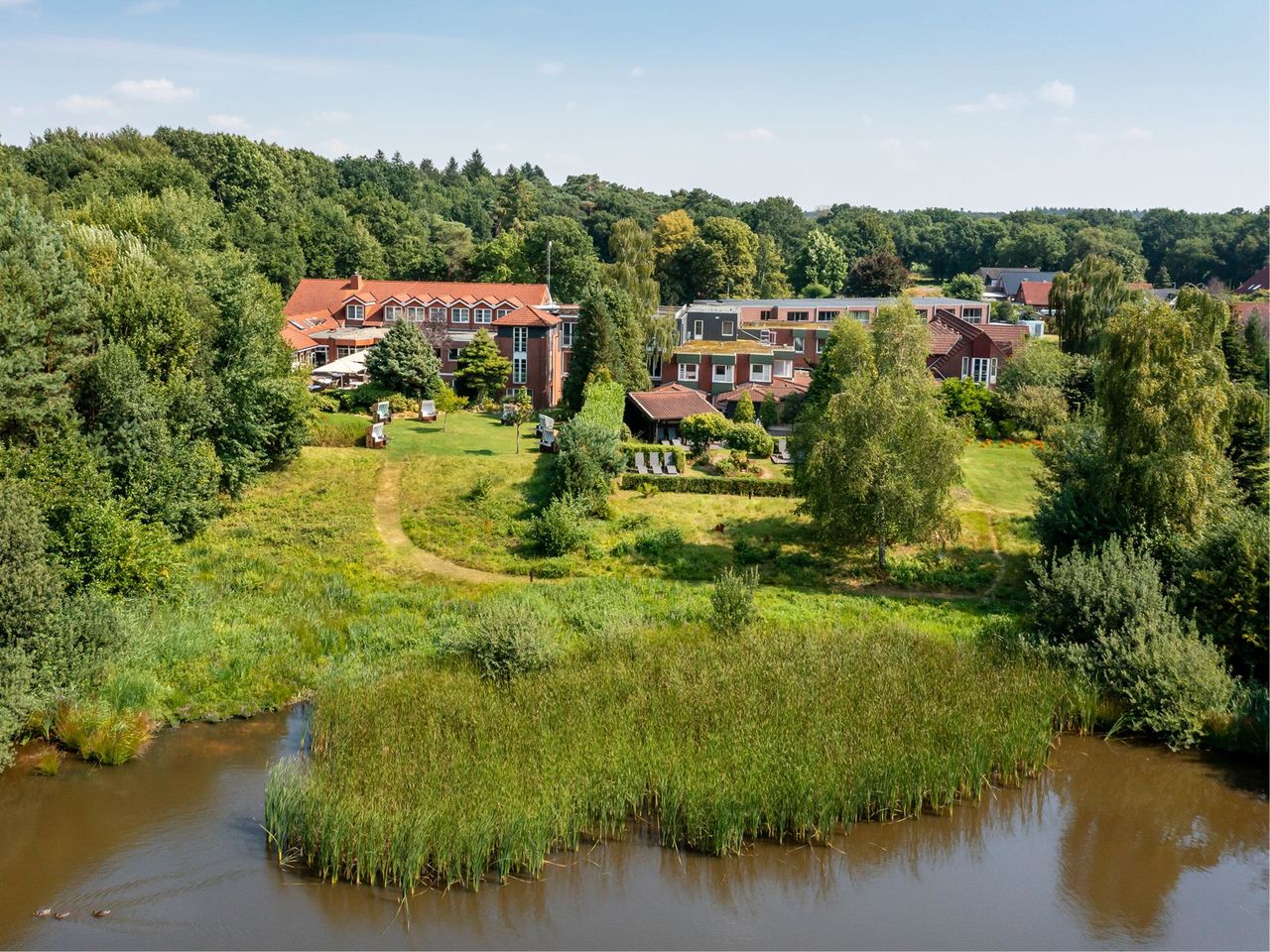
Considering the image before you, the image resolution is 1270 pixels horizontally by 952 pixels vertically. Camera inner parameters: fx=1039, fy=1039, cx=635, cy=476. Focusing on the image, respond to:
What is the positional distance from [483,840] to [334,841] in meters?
2.22

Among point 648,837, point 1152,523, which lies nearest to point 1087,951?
point 648,837

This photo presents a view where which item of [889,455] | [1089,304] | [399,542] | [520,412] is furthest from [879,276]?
[399,542]

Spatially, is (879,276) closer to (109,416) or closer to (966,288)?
(966,288)

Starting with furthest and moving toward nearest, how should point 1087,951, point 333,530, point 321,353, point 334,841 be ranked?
point 321,353, point 333,530, point 334,841, point 1087,951

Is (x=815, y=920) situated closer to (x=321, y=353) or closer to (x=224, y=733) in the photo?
(x=224, y=733)

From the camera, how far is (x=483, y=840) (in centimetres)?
1551

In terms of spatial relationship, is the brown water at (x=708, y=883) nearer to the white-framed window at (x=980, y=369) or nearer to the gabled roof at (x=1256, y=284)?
the white-framed window at (x=980, y=369)

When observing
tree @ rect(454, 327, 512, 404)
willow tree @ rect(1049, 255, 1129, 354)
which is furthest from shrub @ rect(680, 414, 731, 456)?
willow tree @ rect(1049, 255, 1129, 354)

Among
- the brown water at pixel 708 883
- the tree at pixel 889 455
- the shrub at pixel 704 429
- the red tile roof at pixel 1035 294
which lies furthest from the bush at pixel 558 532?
the red tile roof at pixel 1035 294

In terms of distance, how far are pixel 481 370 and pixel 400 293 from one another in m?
14.3

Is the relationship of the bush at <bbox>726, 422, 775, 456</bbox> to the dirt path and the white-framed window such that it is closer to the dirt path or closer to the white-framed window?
the dirt path

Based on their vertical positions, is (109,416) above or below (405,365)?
below

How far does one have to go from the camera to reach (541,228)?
70.9 meters

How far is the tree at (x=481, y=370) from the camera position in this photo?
150ft
